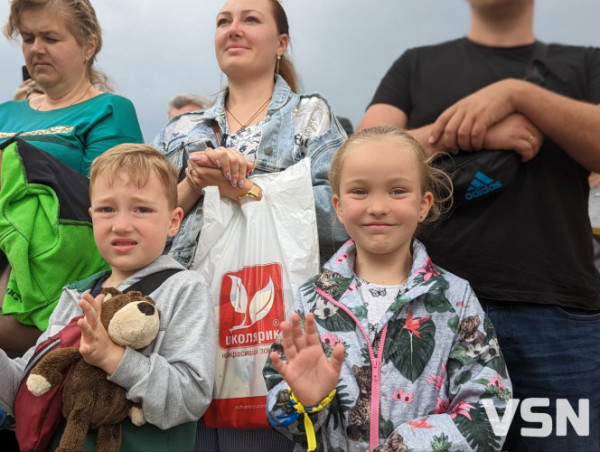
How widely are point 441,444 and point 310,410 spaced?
0.32 meters

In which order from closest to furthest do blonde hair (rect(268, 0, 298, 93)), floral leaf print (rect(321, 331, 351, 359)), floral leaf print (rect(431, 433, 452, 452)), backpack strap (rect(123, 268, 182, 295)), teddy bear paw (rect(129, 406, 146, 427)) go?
floral leaf print (rect(431, 433, 452, 452))
teddy bear paw (rect(129, 406, 146, 427))
floral leaf print (rect(321, 331, 351, 359))
backpack strap (rect(123, 268, 182, 295))
blonde hair (rect(268, 0, 298, 93))

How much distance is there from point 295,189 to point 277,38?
29.2 inches

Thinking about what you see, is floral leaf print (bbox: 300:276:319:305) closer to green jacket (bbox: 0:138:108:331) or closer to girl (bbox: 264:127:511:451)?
girl (bbox: 264:127:511:451)

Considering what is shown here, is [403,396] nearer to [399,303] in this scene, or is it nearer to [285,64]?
[399,303]

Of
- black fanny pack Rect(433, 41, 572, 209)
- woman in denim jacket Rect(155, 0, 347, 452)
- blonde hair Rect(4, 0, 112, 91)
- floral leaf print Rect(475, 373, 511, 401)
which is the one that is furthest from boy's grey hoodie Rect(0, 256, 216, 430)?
blonde hair Rect(4, 0, 112, 91)

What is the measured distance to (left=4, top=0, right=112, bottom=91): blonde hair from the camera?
2.62 metres

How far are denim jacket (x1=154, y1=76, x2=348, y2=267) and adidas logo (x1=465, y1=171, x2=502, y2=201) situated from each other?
0.48m

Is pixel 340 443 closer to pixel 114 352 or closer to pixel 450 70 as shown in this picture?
pixel 114 352

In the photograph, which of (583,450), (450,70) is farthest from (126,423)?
(450,70)

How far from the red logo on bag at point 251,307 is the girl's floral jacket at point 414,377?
19 centimetres

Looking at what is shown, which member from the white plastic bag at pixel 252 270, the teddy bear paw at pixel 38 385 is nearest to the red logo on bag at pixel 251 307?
the white plastic bag at pixel 252 270

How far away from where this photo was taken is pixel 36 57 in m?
2.63

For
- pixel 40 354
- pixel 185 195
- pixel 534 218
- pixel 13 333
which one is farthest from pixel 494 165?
pixel 13 333

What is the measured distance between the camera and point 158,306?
1.82 meters
